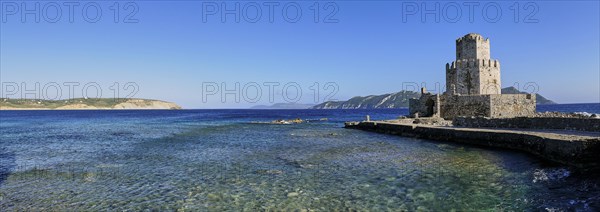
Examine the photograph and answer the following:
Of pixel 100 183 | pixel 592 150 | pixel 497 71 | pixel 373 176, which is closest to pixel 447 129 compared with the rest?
pixel 592 150

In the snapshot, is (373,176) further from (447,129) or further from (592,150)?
(447,129)

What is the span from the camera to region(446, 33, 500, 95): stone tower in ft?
102

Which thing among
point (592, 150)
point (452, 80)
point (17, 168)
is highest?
point (452, 80)

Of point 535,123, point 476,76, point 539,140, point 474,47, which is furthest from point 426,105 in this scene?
point 539,140

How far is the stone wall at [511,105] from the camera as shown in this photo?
28.7 meters

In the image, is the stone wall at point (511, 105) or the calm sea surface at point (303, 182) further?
the stone wall at point (511, 105)

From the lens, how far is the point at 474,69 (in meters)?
31.2

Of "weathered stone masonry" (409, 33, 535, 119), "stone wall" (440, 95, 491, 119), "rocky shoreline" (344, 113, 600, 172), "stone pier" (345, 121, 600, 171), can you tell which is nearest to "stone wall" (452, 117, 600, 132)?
"rocky shoreline" (344, 113, 600, 172)

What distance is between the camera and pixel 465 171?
11742mm

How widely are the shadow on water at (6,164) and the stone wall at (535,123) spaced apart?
69.5 ft

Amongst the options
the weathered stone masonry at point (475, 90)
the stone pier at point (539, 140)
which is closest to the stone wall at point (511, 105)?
the weathered stone masonry at point (475, 90)

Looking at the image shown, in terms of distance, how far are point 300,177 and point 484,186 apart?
4893 millimetres

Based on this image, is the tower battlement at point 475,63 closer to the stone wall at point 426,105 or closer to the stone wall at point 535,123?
the stone wall at point 426,105

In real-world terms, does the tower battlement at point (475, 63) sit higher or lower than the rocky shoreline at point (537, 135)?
higher
